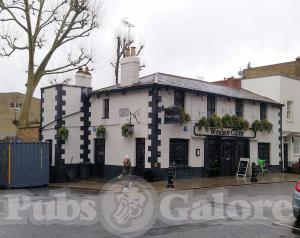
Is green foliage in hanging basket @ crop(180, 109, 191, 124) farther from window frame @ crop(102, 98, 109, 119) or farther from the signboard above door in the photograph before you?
window frame @ crop(102, 98, 109, 119)

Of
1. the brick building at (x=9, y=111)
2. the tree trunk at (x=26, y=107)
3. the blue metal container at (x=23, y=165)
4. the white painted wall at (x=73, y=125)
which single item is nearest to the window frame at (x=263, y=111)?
the white painted wall at (x=73, y=125)

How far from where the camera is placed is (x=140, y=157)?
22.6m

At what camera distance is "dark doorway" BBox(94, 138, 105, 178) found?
24828 mm

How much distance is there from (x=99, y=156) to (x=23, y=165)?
5167 mm

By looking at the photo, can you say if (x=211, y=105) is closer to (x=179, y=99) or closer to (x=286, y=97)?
(x=179, y=99)

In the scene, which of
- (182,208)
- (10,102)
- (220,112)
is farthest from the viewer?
(10,102)

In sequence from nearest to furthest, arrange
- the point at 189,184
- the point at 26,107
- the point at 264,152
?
the point at 189,184 → the point at 264,152 → the point at 26,107

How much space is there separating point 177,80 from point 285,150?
11473 mm

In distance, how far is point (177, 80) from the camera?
80.3 feet

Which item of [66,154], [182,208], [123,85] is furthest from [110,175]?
[182,208]

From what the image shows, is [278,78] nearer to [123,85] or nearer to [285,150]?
[285,150]

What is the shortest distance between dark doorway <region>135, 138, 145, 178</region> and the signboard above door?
299 cm

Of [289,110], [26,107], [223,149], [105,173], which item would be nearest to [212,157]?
[223,149]

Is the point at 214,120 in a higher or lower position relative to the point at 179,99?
lower
